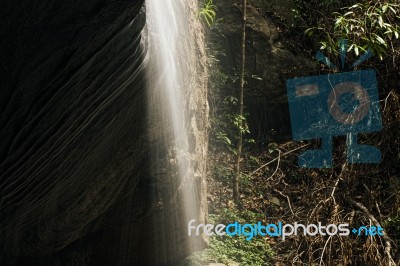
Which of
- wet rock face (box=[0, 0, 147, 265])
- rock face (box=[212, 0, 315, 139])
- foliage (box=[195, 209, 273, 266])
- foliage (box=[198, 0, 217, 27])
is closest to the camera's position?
wet rock face (box=[0, 0, 147, 265])

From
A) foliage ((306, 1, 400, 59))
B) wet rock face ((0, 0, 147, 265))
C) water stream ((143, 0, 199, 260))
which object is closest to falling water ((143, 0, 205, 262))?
water stream ((143, 0, 199, 260))

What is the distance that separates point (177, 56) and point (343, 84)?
2.97m

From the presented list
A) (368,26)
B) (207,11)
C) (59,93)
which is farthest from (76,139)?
(368,26)

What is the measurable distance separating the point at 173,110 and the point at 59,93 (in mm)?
1741

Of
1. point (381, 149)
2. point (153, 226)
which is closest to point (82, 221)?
point (153, 226)

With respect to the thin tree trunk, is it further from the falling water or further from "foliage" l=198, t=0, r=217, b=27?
the falling water

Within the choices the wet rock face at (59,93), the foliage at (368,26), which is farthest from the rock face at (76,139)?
the foliage at (368,26)

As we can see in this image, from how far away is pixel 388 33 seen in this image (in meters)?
5.24

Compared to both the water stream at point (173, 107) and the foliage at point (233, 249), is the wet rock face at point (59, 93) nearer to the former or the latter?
the water stream at point (173, 107)

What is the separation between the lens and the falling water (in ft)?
9.64

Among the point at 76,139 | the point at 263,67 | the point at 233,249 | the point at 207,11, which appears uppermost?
the point at 207,11

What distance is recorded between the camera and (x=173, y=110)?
11.7 ft

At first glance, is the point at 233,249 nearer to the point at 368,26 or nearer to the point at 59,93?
the point at 368,26

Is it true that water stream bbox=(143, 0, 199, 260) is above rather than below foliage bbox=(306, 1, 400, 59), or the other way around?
below
